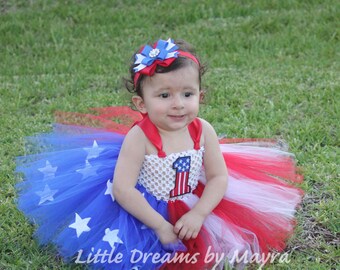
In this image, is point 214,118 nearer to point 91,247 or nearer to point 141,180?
point 141,180

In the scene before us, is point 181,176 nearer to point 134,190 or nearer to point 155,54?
point 134,190

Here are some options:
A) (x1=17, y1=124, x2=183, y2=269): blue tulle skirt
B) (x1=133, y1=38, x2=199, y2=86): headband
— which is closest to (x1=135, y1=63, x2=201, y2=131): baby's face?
(x1=133, y1=38, x2=199, y2=86): headband

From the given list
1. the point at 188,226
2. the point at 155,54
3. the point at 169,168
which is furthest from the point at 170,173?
the point at 155,54

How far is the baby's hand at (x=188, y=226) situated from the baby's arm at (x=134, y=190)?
1.3 inches

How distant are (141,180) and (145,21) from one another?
3.77 metres

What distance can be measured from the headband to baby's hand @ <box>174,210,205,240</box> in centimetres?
61

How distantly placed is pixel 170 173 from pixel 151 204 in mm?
155

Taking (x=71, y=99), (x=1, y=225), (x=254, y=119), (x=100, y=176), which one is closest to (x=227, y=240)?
(x=100, y=176)

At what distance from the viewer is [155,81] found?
8.57 feet

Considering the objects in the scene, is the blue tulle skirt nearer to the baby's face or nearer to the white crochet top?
the white crochet top

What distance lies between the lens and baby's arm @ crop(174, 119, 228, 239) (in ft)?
8.53

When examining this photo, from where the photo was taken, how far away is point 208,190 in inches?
108

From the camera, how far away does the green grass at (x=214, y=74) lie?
3018 millimetres

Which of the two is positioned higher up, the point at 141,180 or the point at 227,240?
the point at 141,180
